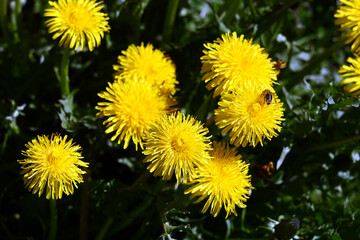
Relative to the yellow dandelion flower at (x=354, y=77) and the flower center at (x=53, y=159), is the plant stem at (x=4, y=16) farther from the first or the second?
the yellow dandelion flower at (x=354, y=77)

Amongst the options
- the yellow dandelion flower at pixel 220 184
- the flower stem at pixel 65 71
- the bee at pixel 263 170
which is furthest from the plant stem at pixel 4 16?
the bee at pixel 263 170

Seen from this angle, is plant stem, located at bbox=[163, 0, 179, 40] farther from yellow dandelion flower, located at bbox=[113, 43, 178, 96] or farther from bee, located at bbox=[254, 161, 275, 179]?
bee, located at bbox=[254, 161, 275, 179]

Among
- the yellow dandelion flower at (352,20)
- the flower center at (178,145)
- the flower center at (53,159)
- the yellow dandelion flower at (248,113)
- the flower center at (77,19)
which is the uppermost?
the flower center at (77,19)

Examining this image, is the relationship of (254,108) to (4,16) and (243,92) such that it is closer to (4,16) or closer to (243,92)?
(243,92)

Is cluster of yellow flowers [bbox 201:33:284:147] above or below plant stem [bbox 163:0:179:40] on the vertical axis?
below

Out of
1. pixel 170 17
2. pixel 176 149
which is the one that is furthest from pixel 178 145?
pixel 170 17

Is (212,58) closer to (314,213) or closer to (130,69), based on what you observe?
(130,69)

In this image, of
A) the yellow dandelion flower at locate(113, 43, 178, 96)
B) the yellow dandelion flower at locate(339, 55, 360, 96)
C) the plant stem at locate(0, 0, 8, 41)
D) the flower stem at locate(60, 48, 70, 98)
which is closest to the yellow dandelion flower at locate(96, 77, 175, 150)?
the yellow dandelion flower at locate(113, 43, 178, 96)
